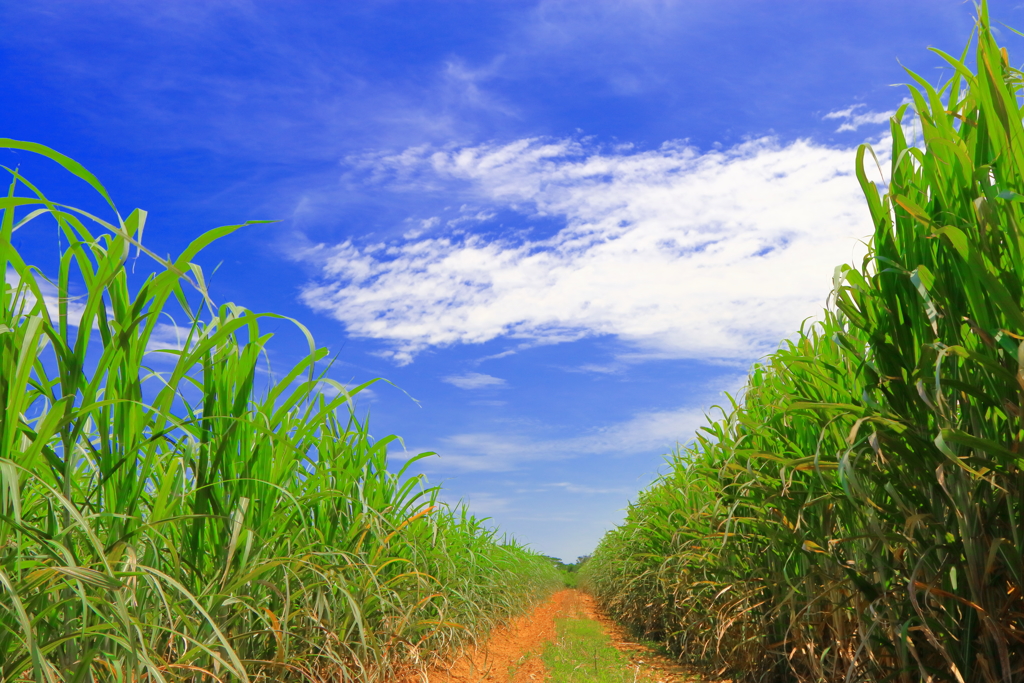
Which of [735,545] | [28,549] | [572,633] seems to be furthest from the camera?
[572,633]

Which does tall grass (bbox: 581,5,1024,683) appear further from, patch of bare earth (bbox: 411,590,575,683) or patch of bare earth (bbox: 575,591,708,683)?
patch of bare earth (bbox: 575,591,708,683)

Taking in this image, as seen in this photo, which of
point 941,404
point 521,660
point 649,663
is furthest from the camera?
point 521,660

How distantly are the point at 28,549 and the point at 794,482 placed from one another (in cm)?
250

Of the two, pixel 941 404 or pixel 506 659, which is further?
pixel 506 659

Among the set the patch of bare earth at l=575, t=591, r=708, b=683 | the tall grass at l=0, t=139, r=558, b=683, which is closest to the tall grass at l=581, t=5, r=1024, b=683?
the tall grass at l=0, t=139, r=558, b=683

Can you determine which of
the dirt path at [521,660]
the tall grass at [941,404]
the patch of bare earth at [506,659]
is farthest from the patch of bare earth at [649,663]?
the tall grass at [941,404]

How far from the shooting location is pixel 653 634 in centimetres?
614

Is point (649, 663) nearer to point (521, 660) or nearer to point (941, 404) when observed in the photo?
point (521, 660)

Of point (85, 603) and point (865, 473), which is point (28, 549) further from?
point (865, 473)

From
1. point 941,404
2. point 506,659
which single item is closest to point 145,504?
point 941,404

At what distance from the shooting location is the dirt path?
3.80m

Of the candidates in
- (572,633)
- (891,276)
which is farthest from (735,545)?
(572,633)

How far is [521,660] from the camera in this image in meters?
5.08

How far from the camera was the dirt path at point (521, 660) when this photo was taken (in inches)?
150
